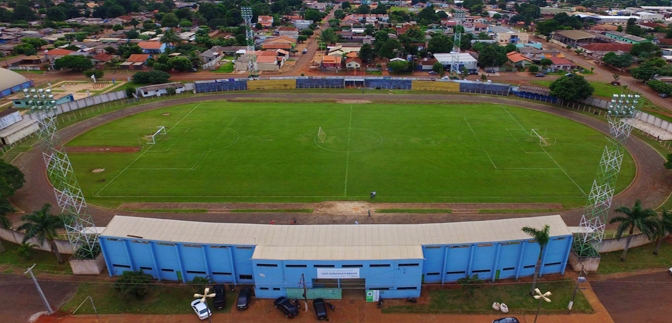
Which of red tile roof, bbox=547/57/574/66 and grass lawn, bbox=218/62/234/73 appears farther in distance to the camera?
grass lawn, bbox=218/62/234/73

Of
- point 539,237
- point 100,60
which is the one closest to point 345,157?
point 539,237

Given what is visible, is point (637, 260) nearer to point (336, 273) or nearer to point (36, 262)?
point (336, 273)

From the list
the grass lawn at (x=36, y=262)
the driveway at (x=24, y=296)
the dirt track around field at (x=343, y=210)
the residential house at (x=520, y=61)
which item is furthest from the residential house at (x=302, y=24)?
the driveway at (x=24, y=296)

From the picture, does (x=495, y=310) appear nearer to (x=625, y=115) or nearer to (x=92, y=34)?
(x=625, y=115)

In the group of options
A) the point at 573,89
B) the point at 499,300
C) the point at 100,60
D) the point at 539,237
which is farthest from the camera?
the point at 100,60

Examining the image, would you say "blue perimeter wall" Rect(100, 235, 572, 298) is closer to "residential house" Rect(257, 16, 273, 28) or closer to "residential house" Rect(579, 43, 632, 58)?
"residential house" Rect(579, 43, 632, 58)

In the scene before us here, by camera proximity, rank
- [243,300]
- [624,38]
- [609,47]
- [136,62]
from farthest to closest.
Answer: [624,38] → [609,47] → [136,62] → [243,300]

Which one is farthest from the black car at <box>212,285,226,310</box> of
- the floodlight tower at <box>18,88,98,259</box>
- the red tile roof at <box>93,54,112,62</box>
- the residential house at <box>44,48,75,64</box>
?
the residential house at <box>44,48,75,64</box>
